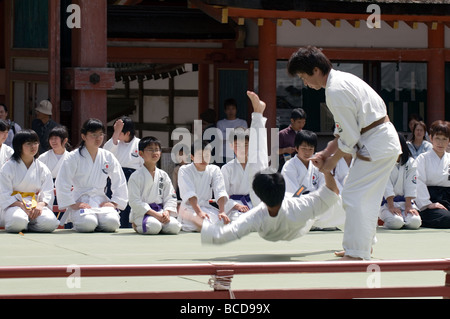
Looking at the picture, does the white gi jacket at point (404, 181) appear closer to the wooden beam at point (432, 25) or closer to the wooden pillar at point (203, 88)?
the wooden beam at point (432, 25)

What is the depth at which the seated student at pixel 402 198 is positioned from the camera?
31.4 feet

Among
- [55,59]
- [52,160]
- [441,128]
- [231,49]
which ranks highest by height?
[231,49]

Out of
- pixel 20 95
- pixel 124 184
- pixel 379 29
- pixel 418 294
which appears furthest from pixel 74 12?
pixel 418 294

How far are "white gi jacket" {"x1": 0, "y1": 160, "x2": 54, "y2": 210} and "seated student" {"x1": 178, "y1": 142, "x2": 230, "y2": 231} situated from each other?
1.40 metres

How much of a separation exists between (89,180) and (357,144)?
3.68m

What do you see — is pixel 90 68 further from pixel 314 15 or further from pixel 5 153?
pixel 314 15

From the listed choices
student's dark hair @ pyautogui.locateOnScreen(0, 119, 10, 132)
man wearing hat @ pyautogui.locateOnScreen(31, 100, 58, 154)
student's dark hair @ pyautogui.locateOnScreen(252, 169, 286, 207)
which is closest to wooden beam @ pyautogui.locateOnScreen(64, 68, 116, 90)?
man wearing hat @ pyautogui.locateOnScreen(31, 100, 58, 154)

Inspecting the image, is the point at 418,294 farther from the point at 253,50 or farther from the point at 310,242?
the point at 253,50

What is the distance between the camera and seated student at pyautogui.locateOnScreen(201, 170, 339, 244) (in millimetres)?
6660

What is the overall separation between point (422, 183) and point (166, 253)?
376cm

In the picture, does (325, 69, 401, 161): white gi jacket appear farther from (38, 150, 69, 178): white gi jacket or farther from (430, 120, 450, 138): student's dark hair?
(38, 150, 69, 178): white gi jacket

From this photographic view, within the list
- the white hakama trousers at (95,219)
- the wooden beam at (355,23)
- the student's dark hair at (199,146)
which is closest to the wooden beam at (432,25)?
the wooden beam at (355,23)

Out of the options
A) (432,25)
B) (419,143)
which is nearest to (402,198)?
(419,143)

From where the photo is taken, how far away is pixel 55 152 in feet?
32.9
